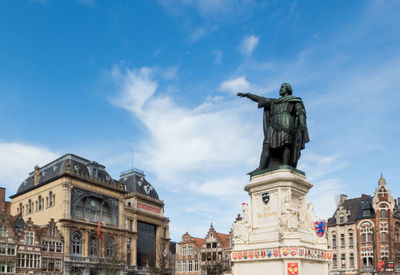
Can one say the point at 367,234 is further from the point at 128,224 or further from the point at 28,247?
the point at 28,247

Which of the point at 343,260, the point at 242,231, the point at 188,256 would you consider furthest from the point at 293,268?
the point at 188,256

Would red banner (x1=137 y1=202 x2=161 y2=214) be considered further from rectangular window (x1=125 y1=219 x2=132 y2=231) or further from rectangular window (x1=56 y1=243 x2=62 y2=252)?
rectangular window (x1=56 y1=243 x2=62 y2=252)

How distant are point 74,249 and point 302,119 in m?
47.8

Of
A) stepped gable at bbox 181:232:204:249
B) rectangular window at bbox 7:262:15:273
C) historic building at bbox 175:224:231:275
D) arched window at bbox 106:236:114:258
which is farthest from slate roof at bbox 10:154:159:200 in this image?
historic building at bbox 175:224:231:275

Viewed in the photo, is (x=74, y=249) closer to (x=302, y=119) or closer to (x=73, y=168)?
(x=73, y=168)

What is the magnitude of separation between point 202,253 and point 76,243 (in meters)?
19.7

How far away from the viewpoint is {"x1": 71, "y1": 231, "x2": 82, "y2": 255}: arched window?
180 feet

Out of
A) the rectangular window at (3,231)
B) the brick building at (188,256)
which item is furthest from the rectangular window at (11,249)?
the brick building at (188,256)

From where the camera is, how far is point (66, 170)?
182 feet

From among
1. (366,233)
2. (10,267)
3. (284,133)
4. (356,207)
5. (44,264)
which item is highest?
(284,133)

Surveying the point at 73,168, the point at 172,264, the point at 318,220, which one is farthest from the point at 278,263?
the point at 172,264

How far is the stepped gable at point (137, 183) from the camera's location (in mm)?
68812

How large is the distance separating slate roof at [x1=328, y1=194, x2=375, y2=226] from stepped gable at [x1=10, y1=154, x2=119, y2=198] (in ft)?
103

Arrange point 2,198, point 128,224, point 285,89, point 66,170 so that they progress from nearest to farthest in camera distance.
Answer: point 285,89
point 66,170
point 2,198
point 128,224
